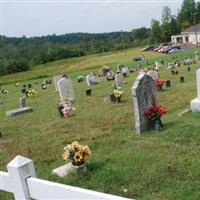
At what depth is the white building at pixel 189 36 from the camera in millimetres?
78688

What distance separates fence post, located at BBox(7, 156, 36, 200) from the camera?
3.42 metres

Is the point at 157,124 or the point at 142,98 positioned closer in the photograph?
the point at 157,124

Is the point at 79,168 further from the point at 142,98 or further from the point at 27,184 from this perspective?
the point at 27,184

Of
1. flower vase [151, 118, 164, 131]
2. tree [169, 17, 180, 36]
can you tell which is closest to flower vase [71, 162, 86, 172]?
flower vase [151, 118, 164, 131]

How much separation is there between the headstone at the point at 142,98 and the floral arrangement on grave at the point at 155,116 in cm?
11

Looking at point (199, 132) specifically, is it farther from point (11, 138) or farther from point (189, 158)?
point (11, 138)

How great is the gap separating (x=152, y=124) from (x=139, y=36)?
386 ft

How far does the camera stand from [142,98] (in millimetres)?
9805

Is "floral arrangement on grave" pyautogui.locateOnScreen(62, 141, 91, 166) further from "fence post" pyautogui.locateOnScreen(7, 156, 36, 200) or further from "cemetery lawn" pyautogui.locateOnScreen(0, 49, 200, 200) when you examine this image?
"fence post" pyautogui.locateOnScreen(7, 156, 36, 200)

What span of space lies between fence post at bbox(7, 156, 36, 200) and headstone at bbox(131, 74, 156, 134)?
6247 millimetres

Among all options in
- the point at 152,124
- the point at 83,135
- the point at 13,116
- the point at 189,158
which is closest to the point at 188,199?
the point at 189,158

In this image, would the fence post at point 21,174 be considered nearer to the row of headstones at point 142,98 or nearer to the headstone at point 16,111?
the row of headstones at point 142,98

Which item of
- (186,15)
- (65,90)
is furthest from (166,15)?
(65,90)

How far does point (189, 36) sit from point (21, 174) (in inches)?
3254
